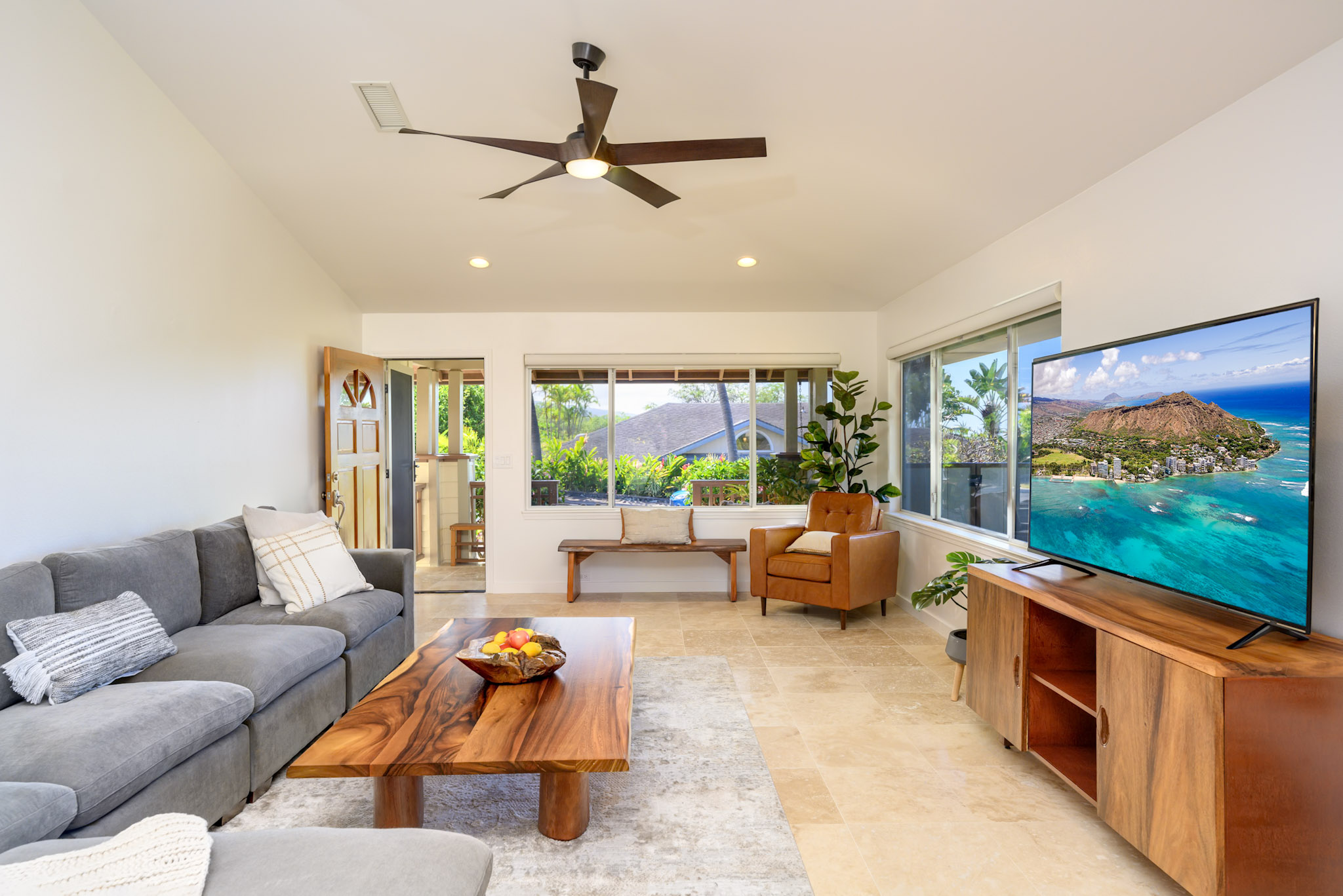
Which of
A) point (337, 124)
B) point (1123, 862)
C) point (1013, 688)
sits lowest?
point (1123, 862)

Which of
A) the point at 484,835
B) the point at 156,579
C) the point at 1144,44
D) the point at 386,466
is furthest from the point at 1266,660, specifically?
the point at 386,466

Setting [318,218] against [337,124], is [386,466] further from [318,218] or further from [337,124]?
[337,124]

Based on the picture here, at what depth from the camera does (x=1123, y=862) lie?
1.92 m

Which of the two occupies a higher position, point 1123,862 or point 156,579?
point 156,579

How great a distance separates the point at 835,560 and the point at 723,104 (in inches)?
108

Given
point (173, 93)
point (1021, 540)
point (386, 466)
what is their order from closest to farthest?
point (173, 93) → point (1021, 540) → point (386, 466)

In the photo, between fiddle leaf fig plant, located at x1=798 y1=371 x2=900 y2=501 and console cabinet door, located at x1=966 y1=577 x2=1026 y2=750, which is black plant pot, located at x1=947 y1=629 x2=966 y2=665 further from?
fiddle leaf fig plant, located at x1=798 y1=371 x2=900 y2=501

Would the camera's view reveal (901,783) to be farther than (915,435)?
No

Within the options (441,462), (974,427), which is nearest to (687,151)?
(974,427)

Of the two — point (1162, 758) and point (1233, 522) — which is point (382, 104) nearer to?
point (1233, 522)

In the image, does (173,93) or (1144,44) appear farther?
(173,93)

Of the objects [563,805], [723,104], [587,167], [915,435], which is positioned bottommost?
[563,805]

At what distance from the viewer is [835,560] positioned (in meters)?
4.32

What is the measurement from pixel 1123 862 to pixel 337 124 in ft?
13.8
